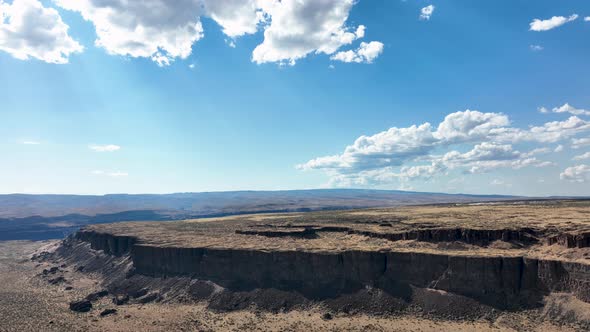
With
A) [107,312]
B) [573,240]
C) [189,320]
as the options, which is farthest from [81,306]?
[573,240]

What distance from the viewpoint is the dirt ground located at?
49.5m

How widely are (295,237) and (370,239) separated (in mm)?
17096

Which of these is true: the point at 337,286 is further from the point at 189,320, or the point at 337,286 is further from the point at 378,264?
the point at 189,320

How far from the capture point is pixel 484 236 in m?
65.8

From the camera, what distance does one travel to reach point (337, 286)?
6228 cm

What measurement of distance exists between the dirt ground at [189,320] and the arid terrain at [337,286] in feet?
0.62

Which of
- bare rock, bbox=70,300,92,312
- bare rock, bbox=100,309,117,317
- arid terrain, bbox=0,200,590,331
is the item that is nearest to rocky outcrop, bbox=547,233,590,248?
arid terrain, bbox=0,200,590,331

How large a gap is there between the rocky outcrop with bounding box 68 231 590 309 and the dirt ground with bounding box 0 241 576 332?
14.1 ft

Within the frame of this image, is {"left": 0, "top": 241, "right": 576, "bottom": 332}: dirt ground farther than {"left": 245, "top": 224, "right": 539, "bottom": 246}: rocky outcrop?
No

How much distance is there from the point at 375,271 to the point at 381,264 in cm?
148

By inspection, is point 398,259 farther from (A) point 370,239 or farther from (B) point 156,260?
(B) point 156,260

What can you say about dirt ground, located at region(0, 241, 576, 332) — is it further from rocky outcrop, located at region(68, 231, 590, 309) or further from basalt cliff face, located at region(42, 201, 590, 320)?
rocky outcrop, located at region(68, 231, 590, 309)

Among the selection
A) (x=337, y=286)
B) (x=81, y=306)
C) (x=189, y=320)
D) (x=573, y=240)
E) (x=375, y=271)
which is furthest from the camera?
(x=81, y=306)

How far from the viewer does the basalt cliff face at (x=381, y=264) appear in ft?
170
